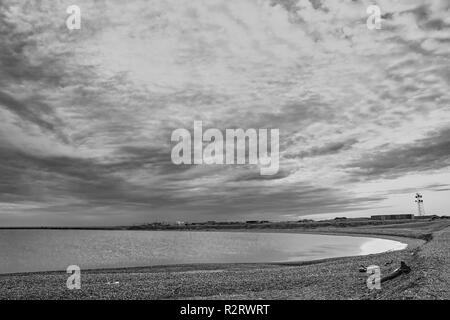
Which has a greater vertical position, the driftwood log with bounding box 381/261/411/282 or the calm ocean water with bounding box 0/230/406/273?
the driftwood log with bounding box 381/261/411/282

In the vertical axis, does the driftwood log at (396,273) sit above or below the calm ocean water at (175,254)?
above

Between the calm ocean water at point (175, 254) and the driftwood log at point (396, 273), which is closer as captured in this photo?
the driftwood log at point (396, 273)

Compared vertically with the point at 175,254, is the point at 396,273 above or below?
above

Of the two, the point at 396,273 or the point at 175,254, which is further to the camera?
the point at 175,254

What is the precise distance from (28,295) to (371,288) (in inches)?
841

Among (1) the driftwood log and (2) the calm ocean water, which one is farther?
(2) the calm ocean water
